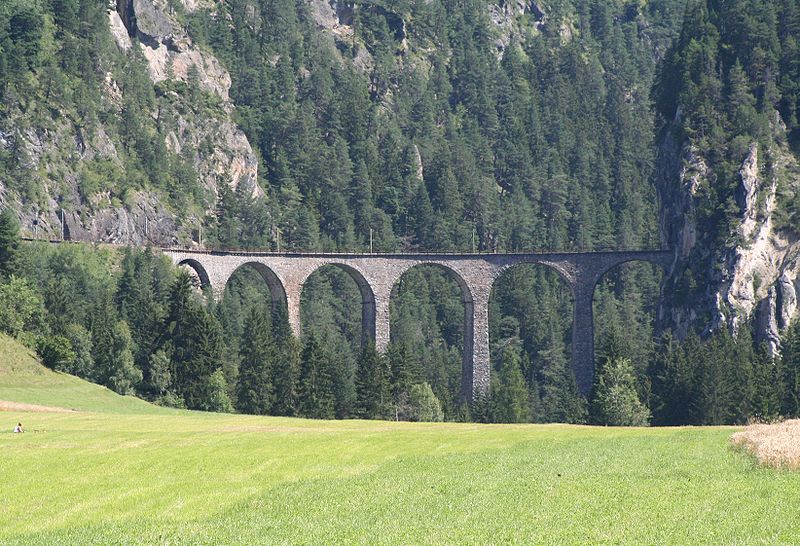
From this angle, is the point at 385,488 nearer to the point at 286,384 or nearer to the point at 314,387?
the point at 286,384

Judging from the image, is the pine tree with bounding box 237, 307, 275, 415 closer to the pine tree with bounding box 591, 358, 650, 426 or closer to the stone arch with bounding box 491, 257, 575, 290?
the pine tree with bounding box 591, 358, 650, 426

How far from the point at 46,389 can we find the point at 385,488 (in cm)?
5690

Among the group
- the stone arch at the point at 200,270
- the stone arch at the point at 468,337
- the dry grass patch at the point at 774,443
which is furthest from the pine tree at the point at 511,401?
the dry grass patch at the point at 774,443

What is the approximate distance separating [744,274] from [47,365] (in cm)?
8236

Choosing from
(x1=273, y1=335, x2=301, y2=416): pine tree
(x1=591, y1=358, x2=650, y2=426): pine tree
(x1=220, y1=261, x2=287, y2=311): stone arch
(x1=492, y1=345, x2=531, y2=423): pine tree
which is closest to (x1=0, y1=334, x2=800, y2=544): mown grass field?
(x1=273, y1=335, x2=301, y2=416): pine tree

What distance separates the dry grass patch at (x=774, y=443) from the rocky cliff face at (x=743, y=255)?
88.6m

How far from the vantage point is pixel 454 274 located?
16200cm

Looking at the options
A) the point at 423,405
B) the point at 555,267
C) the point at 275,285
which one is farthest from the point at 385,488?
the point at 555,267

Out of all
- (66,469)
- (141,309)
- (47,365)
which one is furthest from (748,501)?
(141,309)

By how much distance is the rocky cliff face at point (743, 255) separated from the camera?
14988 centimetres

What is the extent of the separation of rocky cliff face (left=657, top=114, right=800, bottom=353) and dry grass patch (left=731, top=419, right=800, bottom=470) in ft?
291

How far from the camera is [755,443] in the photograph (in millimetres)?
49656

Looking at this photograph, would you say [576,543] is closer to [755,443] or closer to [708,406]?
[755,443]

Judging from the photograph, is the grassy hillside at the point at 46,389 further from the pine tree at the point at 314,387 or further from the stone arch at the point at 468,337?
the stone arch at the point at 468,337
